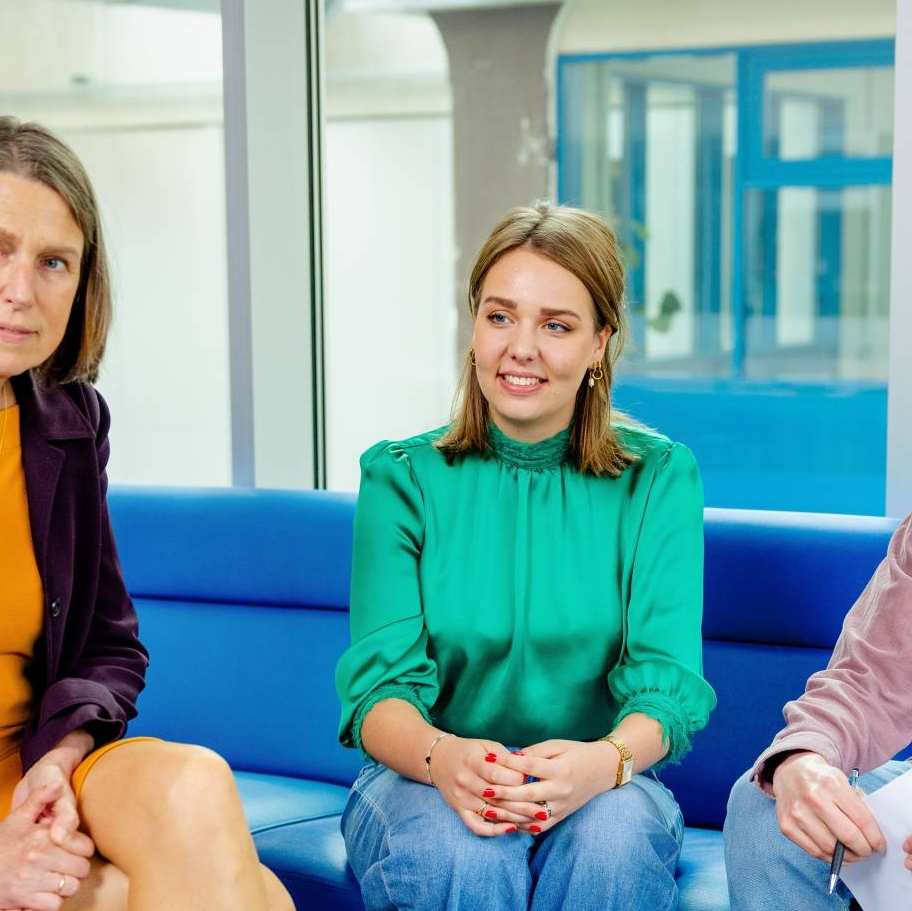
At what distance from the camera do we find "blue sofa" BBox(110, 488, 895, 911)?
2.46 m

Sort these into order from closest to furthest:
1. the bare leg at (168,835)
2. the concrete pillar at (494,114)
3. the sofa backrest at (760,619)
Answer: the bare leg at (168,835)
the sofa backrest at (760,619)
the concrete pillar at (494,114)

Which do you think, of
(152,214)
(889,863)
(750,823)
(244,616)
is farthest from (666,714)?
(152,214)

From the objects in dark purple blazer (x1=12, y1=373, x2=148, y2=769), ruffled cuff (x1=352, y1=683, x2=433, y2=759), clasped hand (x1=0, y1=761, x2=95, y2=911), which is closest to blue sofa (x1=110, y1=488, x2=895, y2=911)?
ruffled cuff (x1=352, y1=683, x2=433, y2=759)

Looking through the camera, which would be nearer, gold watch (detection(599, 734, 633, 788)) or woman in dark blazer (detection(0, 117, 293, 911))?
woman in dark blazer (detection(0, 117, 293, 911))

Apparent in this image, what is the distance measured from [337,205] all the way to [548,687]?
1940mm

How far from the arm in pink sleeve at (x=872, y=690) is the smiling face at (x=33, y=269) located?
116cm

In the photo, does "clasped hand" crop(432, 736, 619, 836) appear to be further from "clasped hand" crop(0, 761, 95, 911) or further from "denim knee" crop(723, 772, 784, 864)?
"clasped hand" crop(0, 761, 95, 911)

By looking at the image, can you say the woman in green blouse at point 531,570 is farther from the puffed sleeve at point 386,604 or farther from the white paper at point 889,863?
the white paper at point 889,863

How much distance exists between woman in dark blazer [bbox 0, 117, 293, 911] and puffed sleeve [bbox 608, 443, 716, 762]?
0.63 meters

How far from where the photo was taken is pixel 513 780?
6.29 feet

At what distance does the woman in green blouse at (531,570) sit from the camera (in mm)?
2086

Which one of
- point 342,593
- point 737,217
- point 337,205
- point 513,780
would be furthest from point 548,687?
point 337,205

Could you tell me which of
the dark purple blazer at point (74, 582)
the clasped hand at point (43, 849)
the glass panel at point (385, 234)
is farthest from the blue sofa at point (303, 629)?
the glass panel at point (385, 234)

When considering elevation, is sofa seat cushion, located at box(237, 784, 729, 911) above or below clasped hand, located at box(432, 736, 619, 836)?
below
